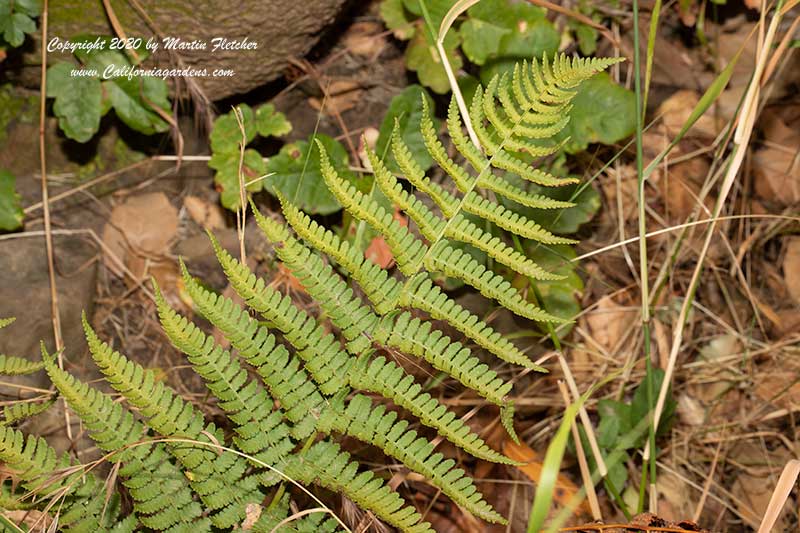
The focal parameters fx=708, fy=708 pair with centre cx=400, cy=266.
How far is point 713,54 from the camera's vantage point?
3.00 metres

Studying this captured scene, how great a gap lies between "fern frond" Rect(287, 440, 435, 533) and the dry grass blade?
2.47 feet

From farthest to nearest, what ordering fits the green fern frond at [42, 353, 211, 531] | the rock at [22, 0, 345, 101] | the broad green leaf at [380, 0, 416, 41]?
the broad green leaf at [380, 0, 416, 41] → the rock at [22, 0, 345, 101] → the green fern frond at [42, 353, 211, 531]

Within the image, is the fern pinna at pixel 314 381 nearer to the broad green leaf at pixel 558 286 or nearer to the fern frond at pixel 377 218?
the fern frond at pixel 377 218

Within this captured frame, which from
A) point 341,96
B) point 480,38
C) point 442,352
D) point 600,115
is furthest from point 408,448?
point 341,96

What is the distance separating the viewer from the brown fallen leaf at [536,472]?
2346 mm

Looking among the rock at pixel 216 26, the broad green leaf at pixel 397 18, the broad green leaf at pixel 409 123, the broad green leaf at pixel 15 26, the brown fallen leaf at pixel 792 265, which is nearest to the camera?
the broad green leaf at pixel 15 26

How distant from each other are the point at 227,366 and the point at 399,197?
0.56m

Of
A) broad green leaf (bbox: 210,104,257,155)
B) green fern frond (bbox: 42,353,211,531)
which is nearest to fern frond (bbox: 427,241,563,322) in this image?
green fern frond (bbox: 42,353,211,531)

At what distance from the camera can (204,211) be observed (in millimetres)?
2754

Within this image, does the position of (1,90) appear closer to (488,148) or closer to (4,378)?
(4,378)

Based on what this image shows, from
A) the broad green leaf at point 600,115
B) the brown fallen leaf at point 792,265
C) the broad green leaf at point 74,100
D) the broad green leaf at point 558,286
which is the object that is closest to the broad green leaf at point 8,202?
the broad green leaf at point 74,100

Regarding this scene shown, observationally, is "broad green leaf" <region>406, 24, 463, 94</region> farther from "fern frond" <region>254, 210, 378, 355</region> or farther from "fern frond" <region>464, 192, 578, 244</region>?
"fern frond" <region>254, 210, 378, 355</region>

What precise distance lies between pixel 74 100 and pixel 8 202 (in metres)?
0.42

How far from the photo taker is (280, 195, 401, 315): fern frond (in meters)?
1.61
